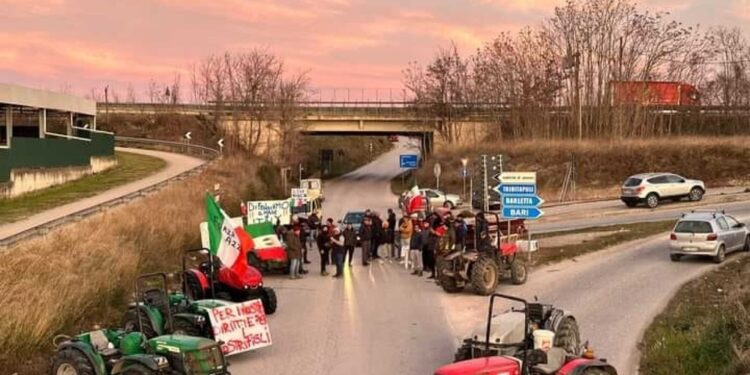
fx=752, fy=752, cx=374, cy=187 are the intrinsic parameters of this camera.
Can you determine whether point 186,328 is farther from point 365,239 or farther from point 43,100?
point 43,100

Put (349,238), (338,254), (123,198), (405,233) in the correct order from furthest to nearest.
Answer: (123,198), (405,233), (349,238), (338,254)

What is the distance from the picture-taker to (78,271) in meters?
14.9

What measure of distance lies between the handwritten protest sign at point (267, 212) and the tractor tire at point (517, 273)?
404 inches

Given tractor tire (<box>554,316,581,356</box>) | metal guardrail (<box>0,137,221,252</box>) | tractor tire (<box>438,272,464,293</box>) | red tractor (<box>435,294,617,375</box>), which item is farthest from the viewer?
tractor tire (<box>438,272,464,293</box>)

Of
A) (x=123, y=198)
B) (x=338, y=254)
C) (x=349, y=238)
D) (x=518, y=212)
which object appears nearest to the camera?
(x=518, y=212)

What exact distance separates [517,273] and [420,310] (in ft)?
14.8

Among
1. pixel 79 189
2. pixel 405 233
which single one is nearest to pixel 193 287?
pixel 405 233

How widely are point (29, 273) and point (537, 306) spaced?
8.98 metres

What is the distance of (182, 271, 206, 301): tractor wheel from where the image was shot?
617 inches

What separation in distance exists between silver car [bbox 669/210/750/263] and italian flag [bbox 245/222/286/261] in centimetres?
1236

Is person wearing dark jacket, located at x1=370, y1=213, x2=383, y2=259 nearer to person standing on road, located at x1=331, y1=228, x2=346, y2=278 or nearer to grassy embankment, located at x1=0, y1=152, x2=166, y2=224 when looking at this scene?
person standing on road, located at x1=331, y1=228, x2=346, y2=278

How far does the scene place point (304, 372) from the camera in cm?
1232

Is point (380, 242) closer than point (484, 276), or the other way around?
point (484, 276)

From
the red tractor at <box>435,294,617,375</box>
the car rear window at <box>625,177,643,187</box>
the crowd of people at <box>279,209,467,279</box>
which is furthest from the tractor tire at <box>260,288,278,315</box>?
the car rear window at <box>625,177,643,187</box>
